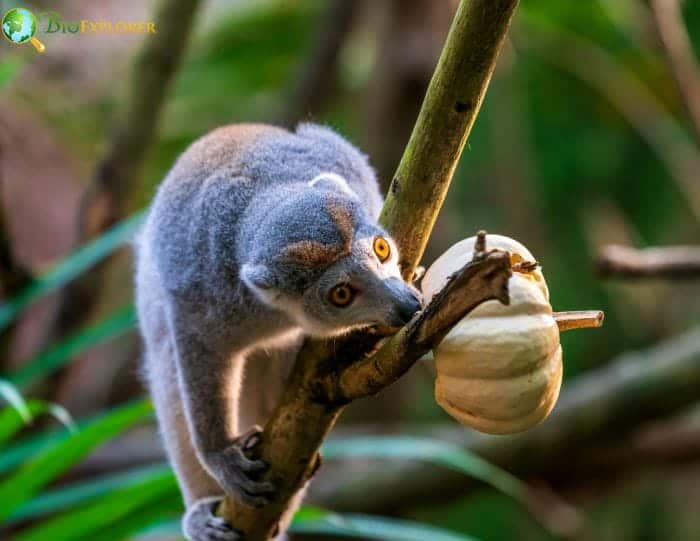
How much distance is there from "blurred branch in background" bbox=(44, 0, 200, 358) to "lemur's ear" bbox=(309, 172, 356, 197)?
1883 millimetres

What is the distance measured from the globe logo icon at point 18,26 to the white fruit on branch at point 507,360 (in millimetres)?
2384

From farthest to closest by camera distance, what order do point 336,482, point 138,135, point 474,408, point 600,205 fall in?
point 600,205 → point 336,482 → point 138,135 → point 474,408

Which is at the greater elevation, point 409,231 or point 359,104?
point 359,104

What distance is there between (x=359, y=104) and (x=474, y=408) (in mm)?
5591

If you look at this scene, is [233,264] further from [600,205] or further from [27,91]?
[600,205]

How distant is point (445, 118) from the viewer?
6.24 ft

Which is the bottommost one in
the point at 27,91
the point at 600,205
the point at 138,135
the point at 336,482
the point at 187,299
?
the point at 187,299

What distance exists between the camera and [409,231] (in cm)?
206

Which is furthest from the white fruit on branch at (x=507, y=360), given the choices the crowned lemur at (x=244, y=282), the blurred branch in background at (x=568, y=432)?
the blurred branch in background at (x=568, y=432)

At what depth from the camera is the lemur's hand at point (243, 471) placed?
7.79 feet

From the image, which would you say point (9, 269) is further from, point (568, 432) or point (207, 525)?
point (568, 432)

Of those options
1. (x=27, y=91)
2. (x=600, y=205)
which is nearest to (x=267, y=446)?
(x=27, y=91)

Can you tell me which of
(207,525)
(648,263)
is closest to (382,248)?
(207,525)

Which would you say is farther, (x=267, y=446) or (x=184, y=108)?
(x=184, y=108)
